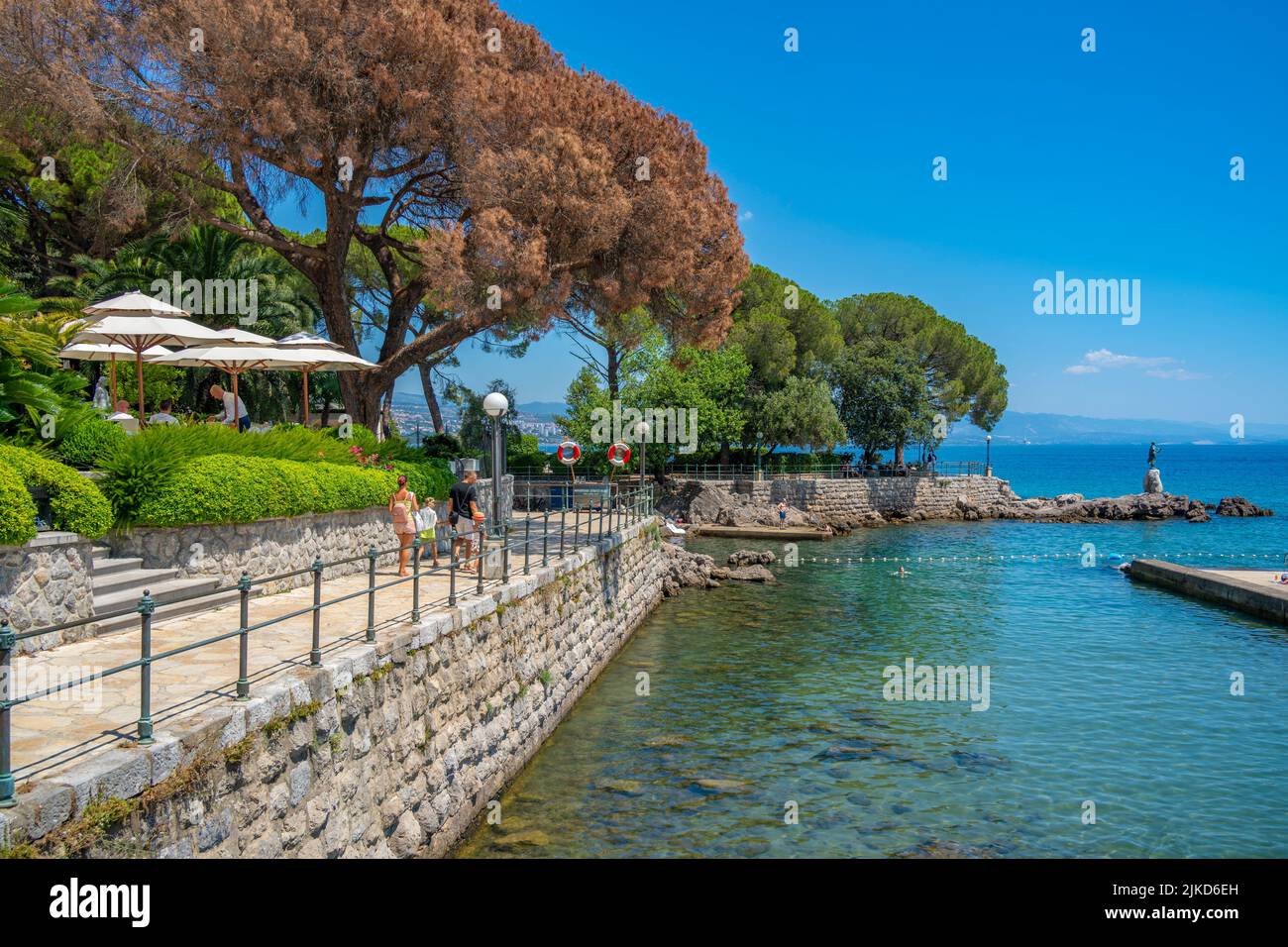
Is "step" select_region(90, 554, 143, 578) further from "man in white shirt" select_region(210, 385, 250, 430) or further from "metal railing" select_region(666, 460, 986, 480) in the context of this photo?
"metal railing" select_region(666, 460, 986, 480)

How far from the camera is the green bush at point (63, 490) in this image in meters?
9.66

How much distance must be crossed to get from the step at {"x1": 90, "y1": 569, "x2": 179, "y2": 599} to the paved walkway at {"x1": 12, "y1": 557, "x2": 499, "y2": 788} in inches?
19.5

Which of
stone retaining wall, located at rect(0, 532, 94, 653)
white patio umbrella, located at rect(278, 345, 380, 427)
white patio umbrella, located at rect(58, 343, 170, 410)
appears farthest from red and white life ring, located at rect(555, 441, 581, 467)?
stone retaining wall, located at rect(0, 532, 94, 653)

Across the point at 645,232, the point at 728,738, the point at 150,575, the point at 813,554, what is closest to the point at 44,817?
the point at 150,575

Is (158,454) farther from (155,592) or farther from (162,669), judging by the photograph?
(162,669)

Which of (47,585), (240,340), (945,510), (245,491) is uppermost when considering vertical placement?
(240,340)

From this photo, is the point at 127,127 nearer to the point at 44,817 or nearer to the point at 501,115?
the point at 501,115

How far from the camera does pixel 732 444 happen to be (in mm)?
57625

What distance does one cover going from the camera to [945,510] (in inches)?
2402

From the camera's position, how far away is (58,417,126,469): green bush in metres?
11.7

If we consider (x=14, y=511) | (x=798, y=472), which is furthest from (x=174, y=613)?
(x=798, y=472)

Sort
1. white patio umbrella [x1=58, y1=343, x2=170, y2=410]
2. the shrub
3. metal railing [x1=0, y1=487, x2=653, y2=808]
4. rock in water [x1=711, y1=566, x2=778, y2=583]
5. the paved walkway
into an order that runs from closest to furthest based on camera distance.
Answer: metal railing [x1=0, y1=487, x2=653, y2=808] < the paved walkway < the shrub < white patio umbrella [x1=58, y1=343, x2=170, y2=410] < rock in water [x1=711, y1=566, x2=778, y2=583]

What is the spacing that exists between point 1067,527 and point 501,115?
1823 inches

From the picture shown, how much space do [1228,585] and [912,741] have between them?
19063 millimetres
